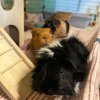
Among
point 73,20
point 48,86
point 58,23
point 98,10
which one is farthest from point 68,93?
point 98,10

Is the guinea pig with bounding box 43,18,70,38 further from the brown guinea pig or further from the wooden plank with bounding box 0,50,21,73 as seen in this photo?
the wooden plank with bounding box 0,50,21,73

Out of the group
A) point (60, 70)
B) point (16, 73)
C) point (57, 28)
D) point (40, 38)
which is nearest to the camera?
point (60, 70)

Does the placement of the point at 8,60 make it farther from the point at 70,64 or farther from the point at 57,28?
the point at 57,28

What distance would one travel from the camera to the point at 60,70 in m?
0.60

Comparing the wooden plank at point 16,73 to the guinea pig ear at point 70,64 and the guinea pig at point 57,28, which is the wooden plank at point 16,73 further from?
the guinea pig at point 57,28

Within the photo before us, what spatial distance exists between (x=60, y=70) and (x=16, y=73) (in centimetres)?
23

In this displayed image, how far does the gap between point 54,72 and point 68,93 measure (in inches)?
3.5

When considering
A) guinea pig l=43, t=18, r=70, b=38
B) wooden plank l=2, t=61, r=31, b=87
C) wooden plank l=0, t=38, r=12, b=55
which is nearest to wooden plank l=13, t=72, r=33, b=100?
wooden plank l=2, t=61, r=31, b=87

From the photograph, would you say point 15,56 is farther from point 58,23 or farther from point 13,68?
point 58,23

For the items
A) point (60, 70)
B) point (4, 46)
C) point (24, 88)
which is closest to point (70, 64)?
point (60, 70)

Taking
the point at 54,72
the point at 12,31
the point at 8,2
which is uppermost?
the point at 8,2

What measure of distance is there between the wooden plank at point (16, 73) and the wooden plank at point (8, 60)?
0.02m

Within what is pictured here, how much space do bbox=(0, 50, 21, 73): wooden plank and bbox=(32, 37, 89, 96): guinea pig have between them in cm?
→ 13

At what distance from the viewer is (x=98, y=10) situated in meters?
2.28
